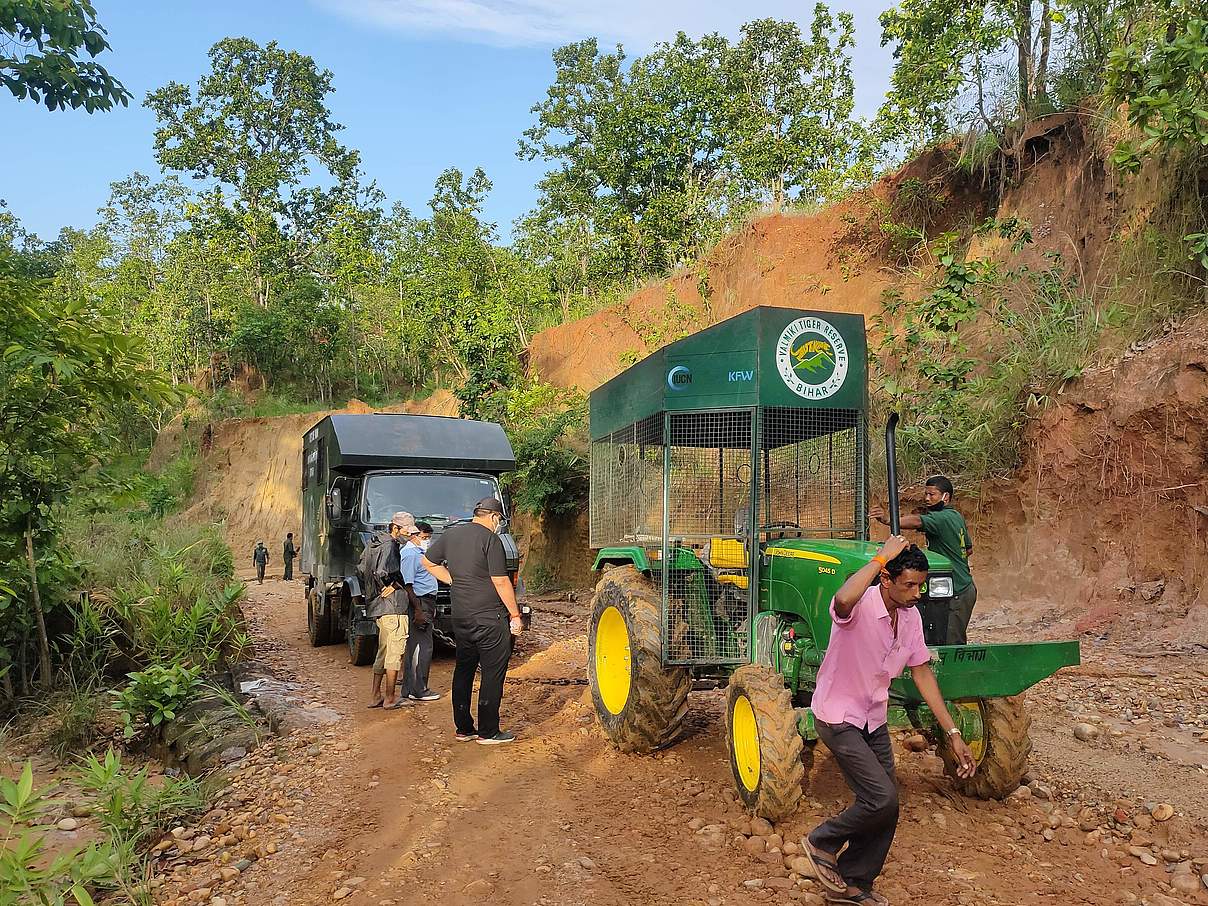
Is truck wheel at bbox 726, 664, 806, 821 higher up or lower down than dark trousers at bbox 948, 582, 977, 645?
lower down

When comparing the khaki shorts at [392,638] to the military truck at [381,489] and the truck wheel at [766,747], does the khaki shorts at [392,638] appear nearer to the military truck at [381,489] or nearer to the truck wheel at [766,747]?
the military truck at [381,489]

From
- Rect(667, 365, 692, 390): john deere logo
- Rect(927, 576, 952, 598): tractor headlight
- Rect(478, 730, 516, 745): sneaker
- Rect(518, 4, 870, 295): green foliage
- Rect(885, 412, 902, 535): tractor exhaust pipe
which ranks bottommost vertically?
Rect(478, 730, 516, 745): sneaker

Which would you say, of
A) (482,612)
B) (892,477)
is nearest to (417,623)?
(482,612)

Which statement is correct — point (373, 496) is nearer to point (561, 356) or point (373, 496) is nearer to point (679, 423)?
point (679, 423)

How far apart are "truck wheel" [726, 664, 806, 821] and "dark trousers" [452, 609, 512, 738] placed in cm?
236

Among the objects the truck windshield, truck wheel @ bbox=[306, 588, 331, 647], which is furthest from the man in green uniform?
truck wheel @ bbox=[306, 588, 331, 647]

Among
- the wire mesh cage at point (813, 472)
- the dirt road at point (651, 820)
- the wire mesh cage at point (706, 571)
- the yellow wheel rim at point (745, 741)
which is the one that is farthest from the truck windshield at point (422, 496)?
the yellow wheel rim at point (745, 741)

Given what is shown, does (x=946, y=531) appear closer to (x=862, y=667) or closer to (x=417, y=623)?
(x=862, y=667)

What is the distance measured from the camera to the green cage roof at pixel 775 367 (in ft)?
20.1

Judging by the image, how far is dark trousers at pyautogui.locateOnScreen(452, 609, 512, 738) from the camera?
23.4ft

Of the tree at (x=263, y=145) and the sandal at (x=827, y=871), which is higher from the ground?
the tree at (x=263, y=145)

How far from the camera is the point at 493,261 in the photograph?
28.6 metres

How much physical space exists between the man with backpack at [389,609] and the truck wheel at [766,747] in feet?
13.4

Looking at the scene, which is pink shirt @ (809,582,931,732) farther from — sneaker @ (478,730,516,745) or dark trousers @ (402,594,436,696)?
dark trousers @ (402,594,436,696)
